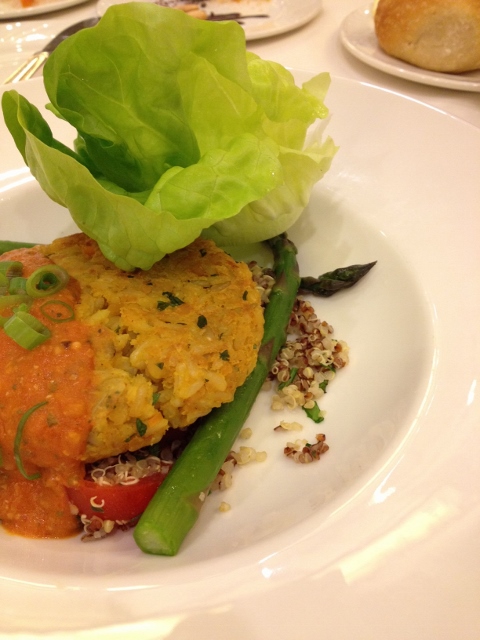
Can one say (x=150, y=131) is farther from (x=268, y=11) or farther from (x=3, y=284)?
(x=268, y=11)

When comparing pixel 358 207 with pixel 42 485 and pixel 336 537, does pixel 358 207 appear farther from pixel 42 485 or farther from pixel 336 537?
pixel 42 485

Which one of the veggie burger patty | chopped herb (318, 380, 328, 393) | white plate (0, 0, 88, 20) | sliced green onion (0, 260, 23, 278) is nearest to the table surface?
white plate (0, 0, 88, 20)

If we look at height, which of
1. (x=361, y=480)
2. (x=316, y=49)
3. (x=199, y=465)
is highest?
(x=316, y=49)

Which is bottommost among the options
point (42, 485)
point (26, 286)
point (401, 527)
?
point (42, 485)

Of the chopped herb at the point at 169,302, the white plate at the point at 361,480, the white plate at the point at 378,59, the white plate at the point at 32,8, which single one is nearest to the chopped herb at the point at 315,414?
the white plate at the point at 361,480

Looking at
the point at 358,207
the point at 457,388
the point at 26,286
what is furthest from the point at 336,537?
the point at 358,207

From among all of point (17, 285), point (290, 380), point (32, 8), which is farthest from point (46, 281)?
point (32, 8)

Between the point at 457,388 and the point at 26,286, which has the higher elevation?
the point at 26,286
